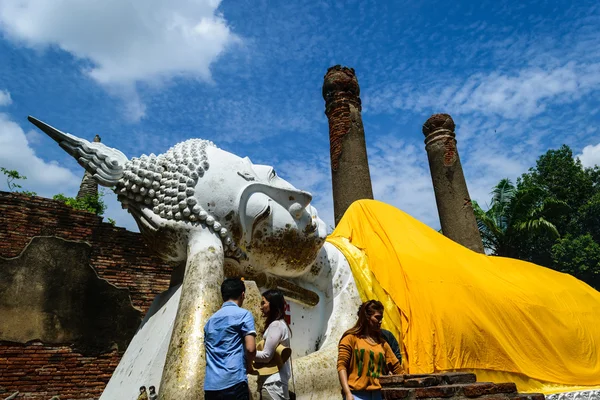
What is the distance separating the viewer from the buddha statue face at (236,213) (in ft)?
7.32

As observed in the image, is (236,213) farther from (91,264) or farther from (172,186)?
(91,264)

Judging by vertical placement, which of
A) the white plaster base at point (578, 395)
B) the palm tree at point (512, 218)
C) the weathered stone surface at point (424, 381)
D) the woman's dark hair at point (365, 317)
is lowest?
the white plaster base at point (578, 395)

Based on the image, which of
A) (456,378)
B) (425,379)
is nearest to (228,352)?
(425,379)

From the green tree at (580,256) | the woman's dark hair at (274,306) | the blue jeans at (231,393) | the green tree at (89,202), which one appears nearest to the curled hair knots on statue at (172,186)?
the woman's dark hair at (274,306)

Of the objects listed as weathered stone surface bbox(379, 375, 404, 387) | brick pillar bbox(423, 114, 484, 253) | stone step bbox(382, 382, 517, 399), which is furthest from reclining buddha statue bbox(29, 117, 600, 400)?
brick pillar bbox(423, 114, 484, 253)

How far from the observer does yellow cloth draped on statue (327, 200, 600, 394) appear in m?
2.67

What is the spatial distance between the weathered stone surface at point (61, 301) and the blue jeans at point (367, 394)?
6.03 meters

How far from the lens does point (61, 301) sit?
6.80 meters

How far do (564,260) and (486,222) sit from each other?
381 cm

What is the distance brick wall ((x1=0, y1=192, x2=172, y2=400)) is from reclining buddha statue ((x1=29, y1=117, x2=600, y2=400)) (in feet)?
13.2

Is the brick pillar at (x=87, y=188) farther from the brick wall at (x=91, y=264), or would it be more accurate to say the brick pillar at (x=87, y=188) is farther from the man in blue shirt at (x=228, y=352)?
the man in blue shirt at (x=228, y=352)

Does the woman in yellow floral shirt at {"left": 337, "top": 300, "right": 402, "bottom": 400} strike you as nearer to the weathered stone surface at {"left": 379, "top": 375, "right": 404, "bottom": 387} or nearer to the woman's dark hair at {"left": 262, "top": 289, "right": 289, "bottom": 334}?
the weathered stone surface at {"left": 379, "top": 375, "right": 404, "bottom": 387}

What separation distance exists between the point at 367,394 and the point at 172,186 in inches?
51.7

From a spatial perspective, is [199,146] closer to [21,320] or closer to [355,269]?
[355,269]
